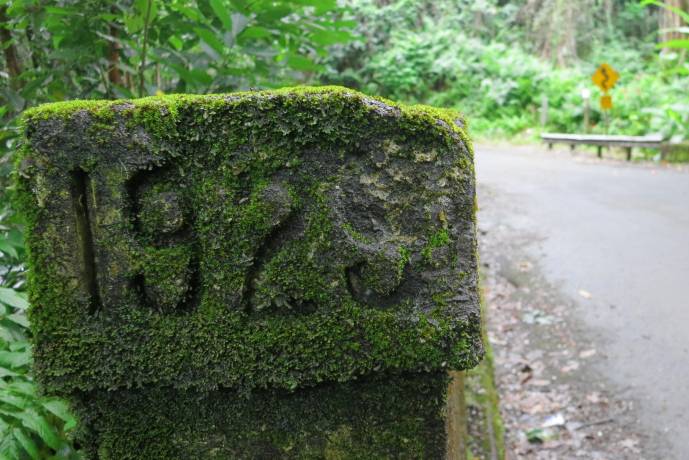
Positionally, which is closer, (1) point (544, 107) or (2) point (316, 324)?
(2) point (316, 324)

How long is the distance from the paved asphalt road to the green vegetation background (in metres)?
1.75

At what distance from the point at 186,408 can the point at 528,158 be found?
33.9 feet

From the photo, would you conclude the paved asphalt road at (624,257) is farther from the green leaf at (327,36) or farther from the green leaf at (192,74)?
the green leaf at (192,74)

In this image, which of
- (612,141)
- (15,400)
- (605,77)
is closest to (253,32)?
(15,400)

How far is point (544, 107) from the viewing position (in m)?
13.8

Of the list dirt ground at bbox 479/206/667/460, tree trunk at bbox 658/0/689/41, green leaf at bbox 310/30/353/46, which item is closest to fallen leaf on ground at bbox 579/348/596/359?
dirt ground at bbox 479/206/667/460

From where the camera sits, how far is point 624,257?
5.42 metres

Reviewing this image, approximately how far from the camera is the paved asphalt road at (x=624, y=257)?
354 cm

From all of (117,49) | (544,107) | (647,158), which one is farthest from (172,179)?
(544,107)

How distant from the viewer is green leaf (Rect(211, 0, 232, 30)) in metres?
2.29

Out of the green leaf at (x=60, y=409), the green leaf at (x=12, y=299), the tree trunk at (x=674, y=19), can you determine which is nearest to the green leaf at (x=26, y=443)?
the green leaf at (x=60, y=409)

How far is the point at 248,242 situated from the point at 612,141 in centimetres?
1007

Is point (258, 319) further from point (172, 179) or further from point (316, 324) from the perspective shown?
point (172, 179)

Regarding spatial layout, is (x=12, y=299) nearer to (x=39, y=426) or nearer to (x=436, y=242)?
(x=39, y=426)
